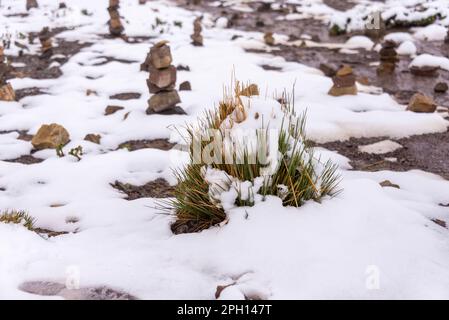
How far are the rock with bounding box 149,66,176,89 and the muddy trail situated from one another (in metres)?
2.51

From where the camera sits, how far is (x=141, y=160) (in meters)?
5.63

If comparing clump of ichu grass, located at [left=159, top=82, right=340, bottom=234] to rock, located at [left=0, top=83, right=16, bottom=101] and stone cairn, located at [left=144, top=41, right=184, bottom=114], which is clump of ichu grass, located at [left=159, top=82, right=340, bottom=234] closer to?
stone cairn, located at [left=144, top=41, right=184, bottom=114]

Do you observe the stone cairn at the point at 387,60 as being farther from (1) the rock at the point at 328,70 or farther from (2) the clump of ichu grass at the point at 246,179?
(2) the clump of ichu grass at the point at 246,179

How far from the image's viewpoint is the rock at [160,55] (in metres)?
6.68

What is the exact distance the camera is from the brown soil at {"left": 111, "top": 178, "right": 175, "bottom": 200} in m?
4.86

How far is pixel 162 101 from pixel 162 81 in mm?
303

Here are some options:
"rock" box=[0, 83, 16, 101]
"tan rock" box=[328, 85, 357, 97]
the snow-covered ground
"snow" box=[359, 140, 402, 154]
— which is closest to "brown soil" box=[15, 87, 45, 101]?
"rock" box=[0, 83, 16, 101]

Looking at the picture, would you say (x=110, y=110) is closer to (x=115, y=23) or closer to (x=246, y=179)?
(x=246, y=179)

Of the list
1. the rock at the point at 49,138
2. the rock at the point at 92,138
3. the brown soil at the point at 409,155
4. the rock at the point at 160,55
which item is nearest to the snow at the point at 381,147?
the brown soil at the point at 409,155

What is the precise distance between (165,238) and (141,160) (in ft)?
7.26
